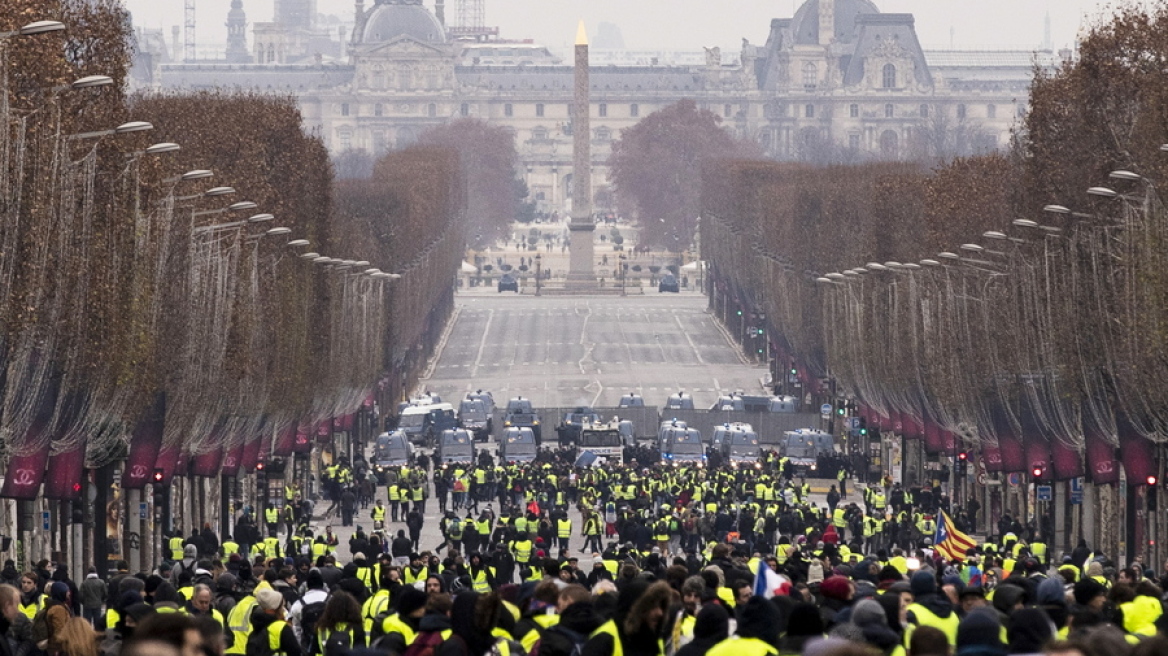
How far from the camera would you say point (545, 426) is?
91.4 m

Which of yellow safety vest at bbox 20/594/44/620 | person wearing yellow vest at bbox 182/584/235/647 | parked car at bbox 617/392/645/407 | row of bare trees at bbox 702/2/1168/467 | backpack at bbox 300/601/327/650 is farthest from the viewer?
parked car at bbox 617/392/645/407

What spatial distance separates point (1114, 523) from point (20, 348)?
21.3 m

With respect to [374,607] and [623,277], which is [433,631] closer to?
[374,607]

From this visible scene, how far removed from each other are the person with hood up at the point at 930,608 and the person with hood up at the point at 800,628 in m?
2.68

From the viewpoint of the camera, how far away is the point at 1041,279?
5572 cm

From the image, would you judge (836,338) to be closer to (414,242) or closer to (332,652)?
(414,242)

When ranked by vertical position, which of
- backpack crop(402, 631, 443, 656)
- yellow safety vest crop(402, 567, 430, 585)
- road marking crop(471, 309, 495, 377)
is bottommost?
road marking crop(471, 309, 495, 377)

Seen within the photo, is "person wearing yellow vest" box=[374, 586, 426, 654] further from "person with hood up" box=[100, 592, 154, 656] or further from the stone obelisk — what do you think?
the stone obelisk

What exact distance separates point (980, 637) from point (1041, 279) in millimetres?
39795

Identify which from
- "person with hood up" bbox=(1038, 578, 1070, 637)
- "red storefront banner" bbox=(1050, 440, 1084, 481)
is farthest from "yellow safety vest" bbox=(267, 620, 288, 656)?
"red storefront banner" bbox=(1050, 440, 1084, 481)

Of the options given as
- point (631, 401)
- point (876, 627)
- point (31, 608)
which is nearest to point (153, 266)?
point (31, 608)

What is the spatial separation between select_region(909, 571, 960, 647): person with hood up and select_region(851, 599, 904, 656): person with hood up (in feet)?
3.22

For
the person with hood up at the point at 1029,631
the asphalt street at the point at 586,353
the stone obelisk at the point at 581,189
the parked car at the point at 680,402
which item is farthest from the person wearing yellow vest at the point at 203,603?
the stone obelisk at the point at 581,189

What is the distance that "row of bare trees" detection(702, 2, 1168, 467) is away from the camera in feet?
156
